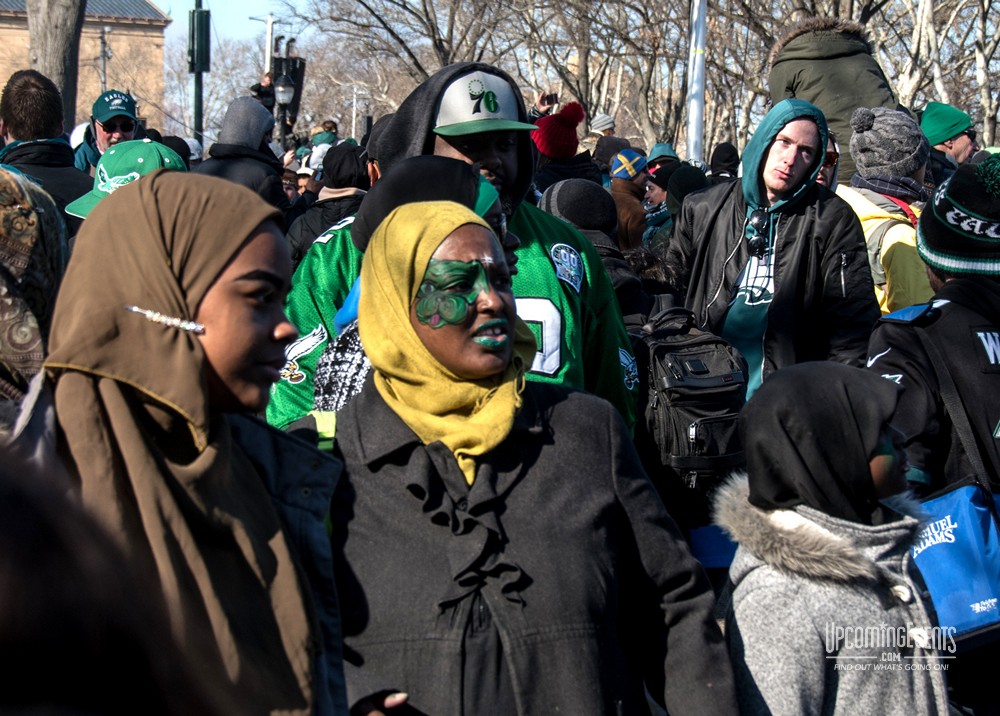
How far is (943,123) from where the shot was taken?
923cm

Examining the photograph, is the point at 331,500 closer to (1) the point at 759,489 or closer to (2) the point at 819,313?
(1) the point at 759,489

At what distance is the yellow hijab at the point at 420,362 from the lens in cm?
251

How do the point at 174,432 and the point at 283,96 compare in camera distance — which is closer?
the point at 174,432

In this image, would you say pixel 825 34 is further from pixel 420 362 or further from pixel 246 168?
pixel 420 362

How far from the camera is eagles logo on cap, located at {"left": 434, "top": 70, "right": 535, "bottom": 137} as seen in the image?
11.8 ft

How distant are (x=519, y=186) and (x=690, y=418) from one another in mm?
1345

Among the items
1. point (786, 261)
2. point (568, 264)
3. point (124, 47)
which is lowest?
point (124, 47)

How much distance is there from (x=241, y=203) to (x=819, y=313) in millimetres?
3636

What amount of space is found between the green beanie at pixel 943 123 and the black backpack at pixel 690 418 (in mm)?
5428

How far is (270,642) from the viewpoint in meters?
1.99

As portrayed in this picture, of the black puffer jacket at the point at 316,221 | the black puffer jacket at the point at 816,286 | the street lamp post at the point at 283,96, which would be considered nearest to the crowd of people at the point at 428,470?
the black puffer jacket at the point at 816,286

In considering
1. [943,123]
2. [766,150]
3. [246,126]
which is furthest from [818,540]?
[943,123]

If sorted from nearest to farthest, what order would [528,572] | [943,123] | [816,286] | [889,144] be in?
[528,572] → [816,286] → [889,144] → [943,123]

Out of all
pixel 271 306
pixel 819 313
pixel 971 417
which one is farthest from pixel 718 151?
pixel 271 306
